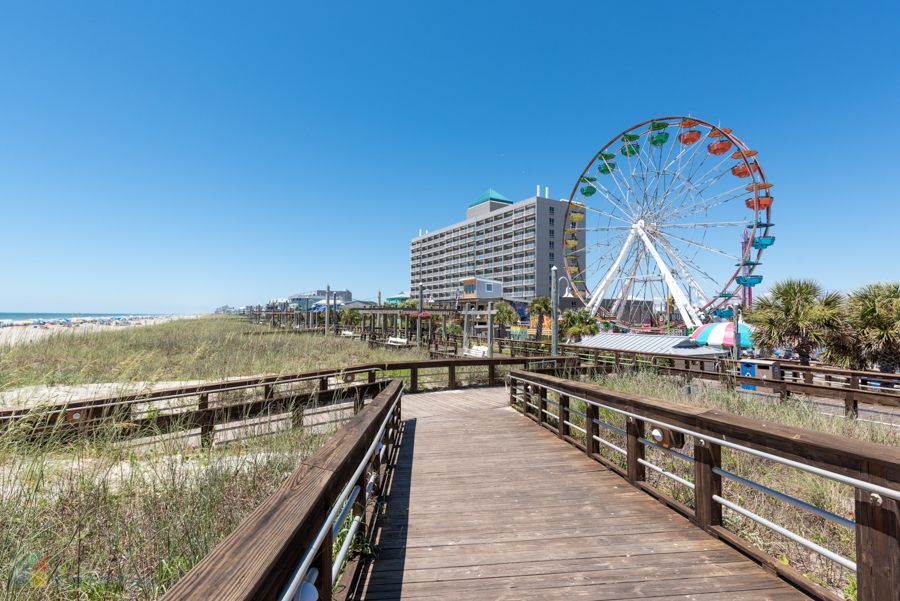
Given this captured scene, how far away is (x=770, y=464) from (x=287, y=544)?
16.9 ft

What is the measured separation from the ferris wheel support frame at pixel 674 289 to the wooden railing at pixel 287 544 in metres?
32.6

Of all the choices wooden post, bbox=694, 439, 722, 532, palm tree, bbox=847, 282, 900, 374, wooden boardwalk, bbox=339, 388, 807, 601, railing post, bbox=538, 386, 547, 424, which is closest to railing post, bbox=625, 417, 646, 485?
wooden boardwalk, bbox=339, 388, 807, 601

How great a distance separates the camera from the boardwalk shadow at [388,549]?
233 cm

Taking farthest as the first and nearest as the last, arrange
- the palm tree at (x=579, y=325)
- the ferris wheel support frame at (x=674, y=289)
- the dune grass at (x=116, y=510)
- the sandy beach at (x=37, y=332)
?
the palm tree at (x=579, y=325) → the ferris wheel support frame at (x=674, y=289) → the sandy beach at (x=37, y=332) → the dune grass at (x=116, y=510)

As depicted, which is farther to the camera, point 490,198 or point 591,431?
point 490,198

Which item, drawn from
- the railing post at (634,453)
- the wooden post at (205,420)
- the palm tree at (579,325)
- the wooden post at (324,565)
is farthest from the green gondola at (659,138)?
the wooden post at (324,565)

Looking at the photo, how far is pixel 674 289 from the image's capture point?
31.1 meters

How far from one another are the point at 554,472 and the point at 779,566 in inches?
83.7

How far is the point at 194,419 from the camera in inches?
215

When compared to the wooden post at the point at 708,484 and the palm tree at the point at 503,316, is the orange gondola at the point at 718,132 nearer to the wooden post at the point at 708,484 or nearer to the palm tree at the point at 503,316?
the palm tree at the point at 503,316

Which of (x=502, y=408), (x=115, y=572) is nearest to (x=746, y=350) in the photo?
(x=502, y=408)

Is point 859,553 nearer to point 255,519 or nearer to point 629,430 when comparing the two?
point 629,430

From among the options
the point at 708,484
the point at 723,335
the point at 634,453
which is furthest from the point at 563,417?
the point at 723,335

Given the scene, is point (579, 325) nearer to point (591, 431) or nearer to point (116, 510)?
point (591, 431)
